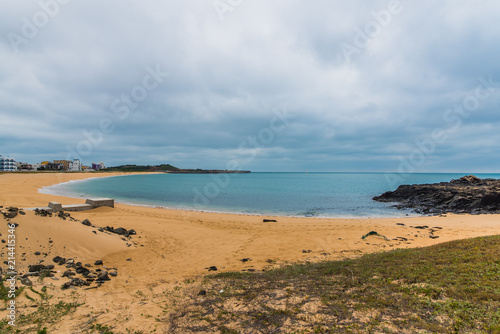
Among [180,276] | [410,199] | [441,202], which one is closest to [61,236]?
[180,276]

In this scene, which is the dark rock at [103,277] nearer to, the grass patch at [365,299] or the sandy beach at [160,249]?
the sandy beach at [160,249]

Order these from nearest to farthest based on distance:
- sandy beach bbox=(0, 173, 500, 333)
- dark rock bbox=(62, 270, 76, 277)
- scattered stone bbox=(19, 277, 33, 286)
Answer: sandy beach bbox=(0, 173, 500, 333) < scattered stone bbox=(19, 277, 33, 286) < dark rock bbox=(62, 270, 76, 277)

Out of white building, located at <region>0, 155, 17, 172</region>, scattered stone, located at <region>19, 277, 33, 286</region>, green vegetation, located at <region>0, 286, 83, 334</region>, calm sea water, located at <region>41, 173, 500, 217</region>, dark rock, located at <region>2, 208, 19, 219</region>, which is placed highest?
white building, located at <region>0, 155, 17, 172</region>

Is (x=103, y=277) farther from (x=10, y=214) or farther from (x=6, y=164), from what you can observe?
(x=6, y=164)

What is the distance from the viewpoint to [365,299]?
20.1ft

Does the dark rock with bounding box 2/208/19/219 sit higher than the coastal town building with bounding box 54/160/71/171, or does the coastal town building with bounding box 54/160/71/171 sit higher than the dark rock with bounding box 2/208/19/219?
the coastal town building with bounding box 54/160/71/171

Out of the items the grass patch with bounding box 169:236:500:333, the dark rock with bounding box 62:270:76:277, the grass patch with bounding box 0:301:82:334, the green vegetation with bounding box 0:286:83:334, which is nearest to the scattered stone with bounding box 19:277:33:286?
the green vegetation with bounding box 0:286:83:334

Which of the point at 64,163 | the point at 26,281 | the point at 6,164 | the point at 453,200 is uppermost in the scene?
the point at 64,163

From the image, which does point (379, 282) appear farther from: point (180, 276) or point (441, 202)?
point (441, 202)

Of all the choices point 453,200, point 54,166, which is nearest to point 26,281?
point 453,200

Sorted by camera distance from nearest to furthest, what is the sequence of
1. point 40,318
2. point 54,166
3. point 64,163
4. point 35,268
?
1. point 40,318
2. point 35,268
3. point 54,166
4. point 64,163

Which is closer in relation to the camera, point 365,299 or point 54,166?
point 365,299

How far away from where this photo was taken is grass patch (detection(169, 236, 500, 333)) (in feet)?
16.5

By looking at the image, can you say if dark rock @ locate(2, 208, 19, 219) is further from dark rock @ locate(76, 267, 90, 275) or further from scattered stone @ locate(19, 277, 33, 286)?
scattered stone @ locate(19, 277, 33, 286)
